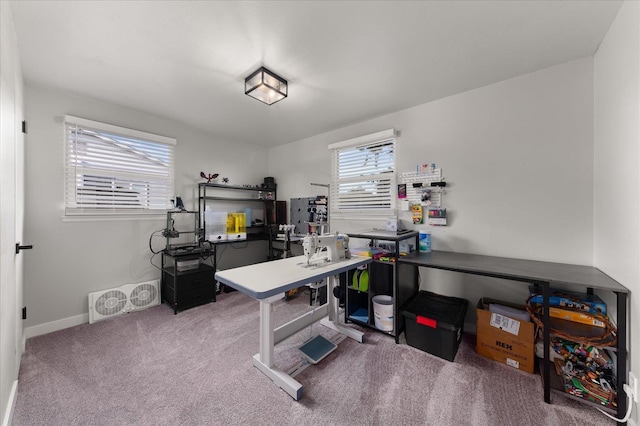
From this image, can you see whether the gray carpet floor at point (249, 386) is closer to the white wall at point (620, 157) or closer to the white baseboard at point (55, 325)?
the white baseboard at point (55, 325)

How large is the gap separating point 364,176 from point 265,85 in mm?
1757

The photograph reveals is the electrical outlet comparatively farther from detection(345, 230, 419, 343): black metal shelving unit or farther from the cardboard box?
detection(345, 230, 419, 343): black metal shelving unit

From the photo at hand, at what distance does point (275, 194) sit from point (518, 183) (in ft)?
11.5

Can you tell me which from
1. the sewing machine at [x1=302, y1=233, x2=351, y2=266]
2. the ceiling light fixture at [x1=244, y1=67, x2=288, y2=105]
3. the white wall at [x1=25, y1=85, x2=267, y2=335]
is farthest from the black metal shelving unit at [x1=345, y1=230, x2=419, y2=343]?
the white wall at [x1=25, y1=85, x2=267, y2=335]

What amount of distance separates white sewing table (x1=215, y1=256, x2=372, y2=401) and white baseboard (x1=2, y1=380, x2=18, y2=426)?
1.31m

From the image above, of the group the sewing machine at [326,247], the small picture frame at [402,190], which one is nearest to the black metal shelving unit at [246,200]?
the sewing machine at [326,247]

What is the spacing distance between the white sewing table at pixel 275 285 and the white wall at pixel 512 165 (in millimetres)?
1273

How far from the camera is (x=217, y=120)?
327 centimetres

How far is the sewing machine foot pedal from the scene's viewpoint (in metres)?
2.00

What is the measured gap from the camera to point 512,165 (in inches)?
90.3

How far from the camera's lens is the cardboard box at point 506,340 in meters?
1.85

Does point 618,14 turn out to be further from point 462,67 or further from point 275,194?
point 275,194

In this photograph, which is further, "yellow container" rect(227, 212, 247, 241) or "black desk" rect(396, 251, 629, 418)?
"yellow container" rect(227, 212, 247, 241)

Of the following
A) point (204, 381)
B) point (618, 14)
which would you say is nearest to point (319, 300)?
point (204, 381)
